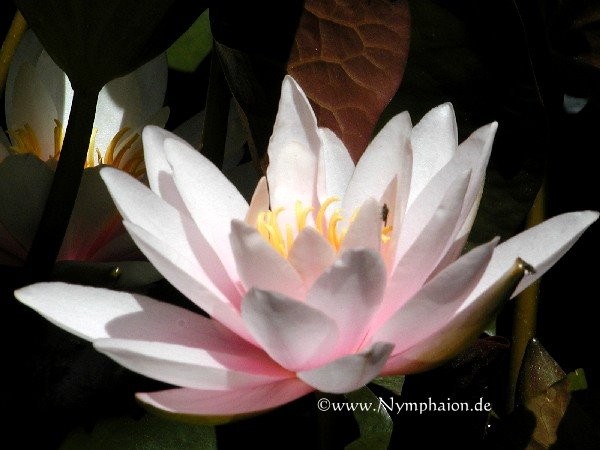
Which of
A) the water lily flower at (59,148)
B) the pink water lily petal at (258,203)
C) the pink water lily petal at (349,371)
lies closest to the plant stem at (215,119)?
the water lily flower at (59,148)

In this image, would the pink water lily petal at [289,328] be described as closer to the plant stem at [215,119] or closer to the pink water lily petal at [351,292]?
the pink water lily petal at [351,292]

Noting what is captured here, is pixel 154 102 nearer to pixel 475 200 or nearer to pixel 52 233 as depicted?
pixel 52 233

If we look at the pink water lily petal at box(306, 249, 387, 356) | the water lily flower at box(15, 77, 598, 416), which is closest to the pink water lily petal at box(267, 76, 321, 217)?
the water lily flower at box(15, 77, 598, 416)

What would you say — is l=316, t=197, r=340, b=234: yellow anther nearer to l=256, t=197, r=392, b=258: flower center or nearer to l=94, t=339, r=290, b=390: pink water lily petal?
l=256, t=197, r=392, b=258: flower center

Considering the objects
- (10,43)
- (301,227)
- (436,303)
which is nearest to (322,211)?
(301,227)

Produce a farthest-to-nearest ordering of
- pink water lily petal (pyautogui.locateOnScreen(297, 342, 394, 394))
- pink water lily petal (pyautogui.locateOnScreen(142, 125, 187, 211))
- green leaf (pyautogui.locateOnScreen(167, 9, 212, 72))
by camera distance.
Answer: green leaf (pyautogui.locateOnScreen(167, 9, 212, 72)) → pink water lily petal (pyautogui.locateOnScreen(142, 125, 187, 211)) → pink water lily petal (pyautogui.locateOnScreen(297, 342, 394, 394))
